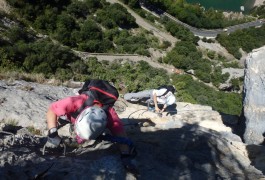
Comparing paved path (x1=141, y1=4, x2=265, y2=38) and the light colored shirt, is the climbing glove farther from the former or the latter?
paved path (x1=141, y1=4, x2=265, y2=38)

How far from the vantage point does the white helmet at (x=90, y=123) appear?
5.02 metres

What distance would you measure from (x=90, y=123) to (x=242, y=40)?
64.5 m

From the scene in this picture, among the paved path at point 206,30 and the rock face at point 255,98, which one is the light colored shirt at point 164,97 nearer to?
the rock face at point 255,98

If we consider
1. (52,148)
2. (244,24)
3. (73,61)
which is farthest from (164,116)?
(244,24)

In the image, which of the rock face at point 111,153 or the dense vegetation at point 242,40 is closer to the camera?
the rock face at point 111,153

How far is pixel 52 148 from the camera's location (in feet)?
18.9

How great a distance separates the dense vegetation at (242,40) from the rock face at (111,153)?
5568 cm

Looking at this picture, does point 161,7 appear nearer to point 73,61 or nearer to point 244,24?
point 244,24

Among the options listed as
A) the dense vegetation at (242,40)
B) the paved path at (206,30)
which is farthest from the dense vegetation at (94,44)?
the dense vegetation at (242,40)

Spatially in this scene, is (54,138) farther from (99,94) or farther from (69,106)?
(99,94)

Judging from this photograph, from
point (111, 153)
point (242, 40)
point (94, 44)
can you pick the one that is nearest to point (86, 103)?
point (111, 153)

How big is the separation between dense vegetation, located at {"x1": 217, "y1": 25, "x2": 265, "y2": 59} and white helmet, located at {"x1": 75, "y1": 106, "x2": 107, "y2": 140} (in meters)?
58.8

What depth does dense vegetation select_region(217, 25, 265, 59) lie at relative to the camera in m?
62.3

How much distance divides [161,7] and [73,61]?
3484cm
